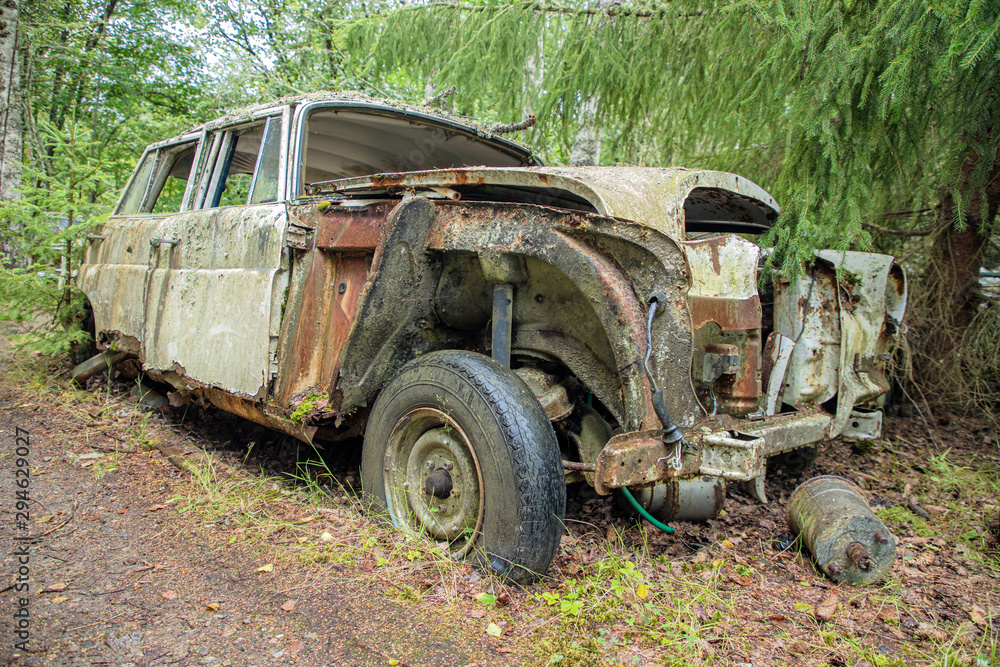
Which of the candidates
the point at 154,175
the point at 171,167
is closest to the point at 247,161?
the point at 171,167

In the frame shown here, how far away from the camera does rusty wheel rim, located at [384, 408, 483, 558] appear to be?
8.27 ft

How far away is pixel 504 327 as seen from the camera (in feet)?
8.89

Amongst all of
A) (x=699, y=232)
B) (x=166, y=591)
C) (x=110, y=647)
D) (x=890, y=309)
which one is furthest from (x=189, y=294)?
(x=890, y=309)

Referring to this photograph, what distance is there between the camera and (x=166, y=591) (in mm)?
2312

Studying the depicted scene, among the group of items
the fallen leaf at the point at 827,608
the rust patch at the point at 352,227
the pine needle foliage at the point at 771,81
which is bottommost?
the fallen leaf at the point at 827,608

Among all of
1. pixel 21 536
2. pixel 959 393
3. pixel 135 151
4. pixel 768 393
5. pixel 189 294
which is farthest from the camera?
pixel 135 151

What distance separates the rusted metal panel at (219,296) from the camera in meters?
3.10

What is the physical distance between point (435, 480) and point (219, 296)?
174cm

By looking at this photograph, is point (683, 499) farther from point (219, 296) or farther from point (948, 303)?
point (948, 303)

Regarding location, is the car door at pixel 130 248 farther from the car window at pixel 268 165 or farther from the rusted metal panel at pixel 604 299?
the rusted metal panel at pixel 604 299

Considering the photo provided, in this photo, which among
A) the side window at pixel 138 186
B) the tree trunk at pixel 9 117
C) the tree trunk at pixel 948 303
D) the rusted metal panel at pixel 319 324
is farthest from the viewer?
the tree trunk at pixel 9 117

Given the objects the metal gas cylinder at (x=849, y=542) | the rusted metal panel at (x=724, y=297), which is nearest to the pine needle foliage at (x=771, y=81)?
the rusted metal panel at (x=724, y=297)

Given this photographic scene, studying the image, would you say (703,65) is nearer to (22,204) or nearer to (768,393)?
(768,393)

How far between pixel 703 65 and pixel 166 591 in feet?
16.7
